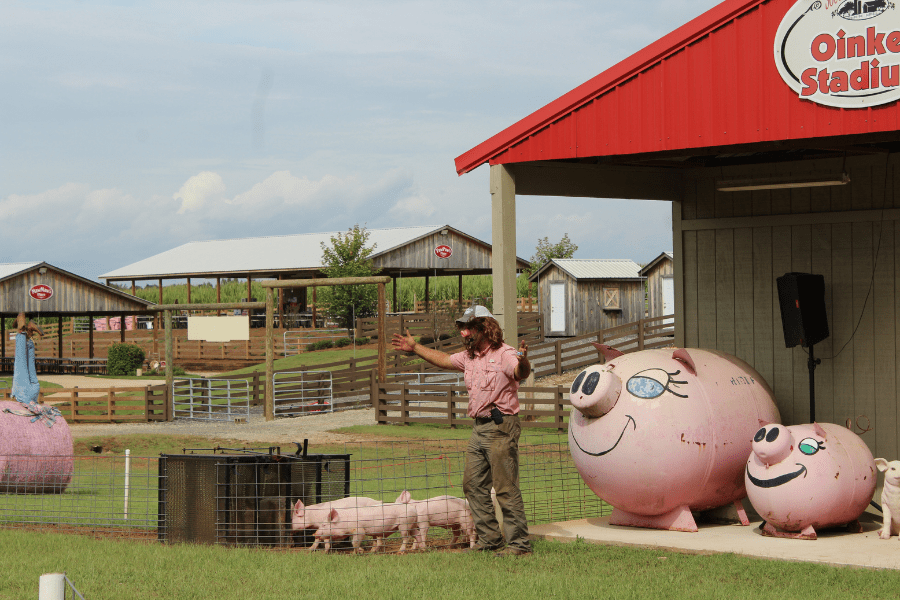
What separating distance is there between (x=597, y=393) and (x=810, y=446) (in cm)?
178

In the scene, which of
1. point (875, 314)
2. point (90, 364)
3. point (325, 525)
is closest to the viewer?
point (325, 525)

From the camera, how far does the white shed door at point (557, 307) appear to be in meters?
42.4

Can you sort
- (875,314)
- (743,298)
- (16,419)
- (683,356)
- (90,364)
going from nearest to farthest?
(683,356) → (875,314) → (743,298) → (16,419) → (90,364)

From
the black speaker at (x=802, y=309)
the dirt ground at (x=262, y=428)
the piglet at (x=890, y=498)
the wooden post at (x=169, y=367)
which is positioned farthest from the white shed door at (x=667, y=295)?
the piglet at (x=890, y=498)

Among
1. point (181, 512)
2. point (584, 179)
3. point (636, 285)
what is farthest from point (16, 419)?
point (636, 285)

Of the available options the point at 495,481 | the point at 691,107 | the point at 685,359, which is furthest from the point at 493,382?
the point at 691,107

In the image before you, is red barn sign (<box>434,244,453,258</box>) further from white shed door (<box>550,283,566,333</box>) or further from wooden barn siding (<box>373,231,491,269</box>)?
white shed door (<box>550,283,566,333</box>)

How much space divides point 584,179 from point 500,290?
83.2 inches

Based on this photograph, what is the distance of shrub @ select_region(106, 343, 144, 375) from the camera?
39.2 metres

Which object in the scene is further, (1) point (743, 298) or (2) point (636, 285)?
(2) point (636, 285)

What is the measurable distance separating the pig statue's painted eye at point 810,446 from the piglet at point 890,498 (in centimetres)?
51

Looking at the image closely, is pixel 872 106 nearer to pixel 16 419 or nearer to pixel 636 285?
pixel 16 419

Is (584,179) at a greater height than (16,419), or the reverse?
(584,179)

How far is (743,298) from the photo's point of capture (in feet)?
36.3
